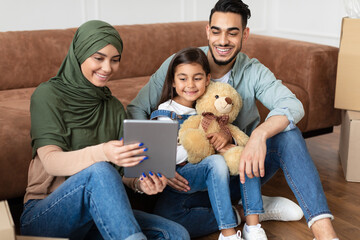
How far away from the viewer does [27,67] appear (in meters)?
2.63

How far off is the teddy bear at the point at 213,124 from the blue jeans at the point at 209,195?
1.8 inches

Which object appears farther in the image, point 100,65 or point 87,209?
point 100,65

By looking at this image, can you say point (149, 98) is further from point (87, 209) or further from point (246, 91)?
point (87, 209)

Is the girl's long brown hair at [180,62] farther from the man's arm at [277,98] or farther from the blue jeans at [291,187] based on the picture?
the blue jeans at [291,187]

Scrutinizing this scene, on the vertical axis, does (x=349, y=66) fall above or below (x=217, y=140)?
above

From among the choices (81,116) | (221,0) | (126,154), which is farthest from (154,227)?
(221,0)

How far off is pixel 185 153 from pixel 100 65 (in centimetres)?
45

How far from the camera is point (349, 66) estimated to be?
2.54 meters

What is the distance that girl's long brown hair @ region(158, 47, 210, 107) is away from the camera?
1868 millimetres

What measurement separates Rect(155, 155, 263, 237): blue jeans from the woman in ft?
0.52

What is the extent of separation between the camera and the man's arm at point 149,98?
6.41 feet

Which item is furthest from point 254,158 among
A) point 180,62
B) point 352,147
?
point 352,147

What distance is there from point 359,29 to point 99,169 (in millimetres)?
1688

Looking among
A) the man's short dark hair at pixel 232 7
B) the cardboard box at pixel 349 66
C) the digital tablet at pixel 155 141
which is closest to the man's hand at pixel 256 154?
the digital tablet at pixel 155 141
